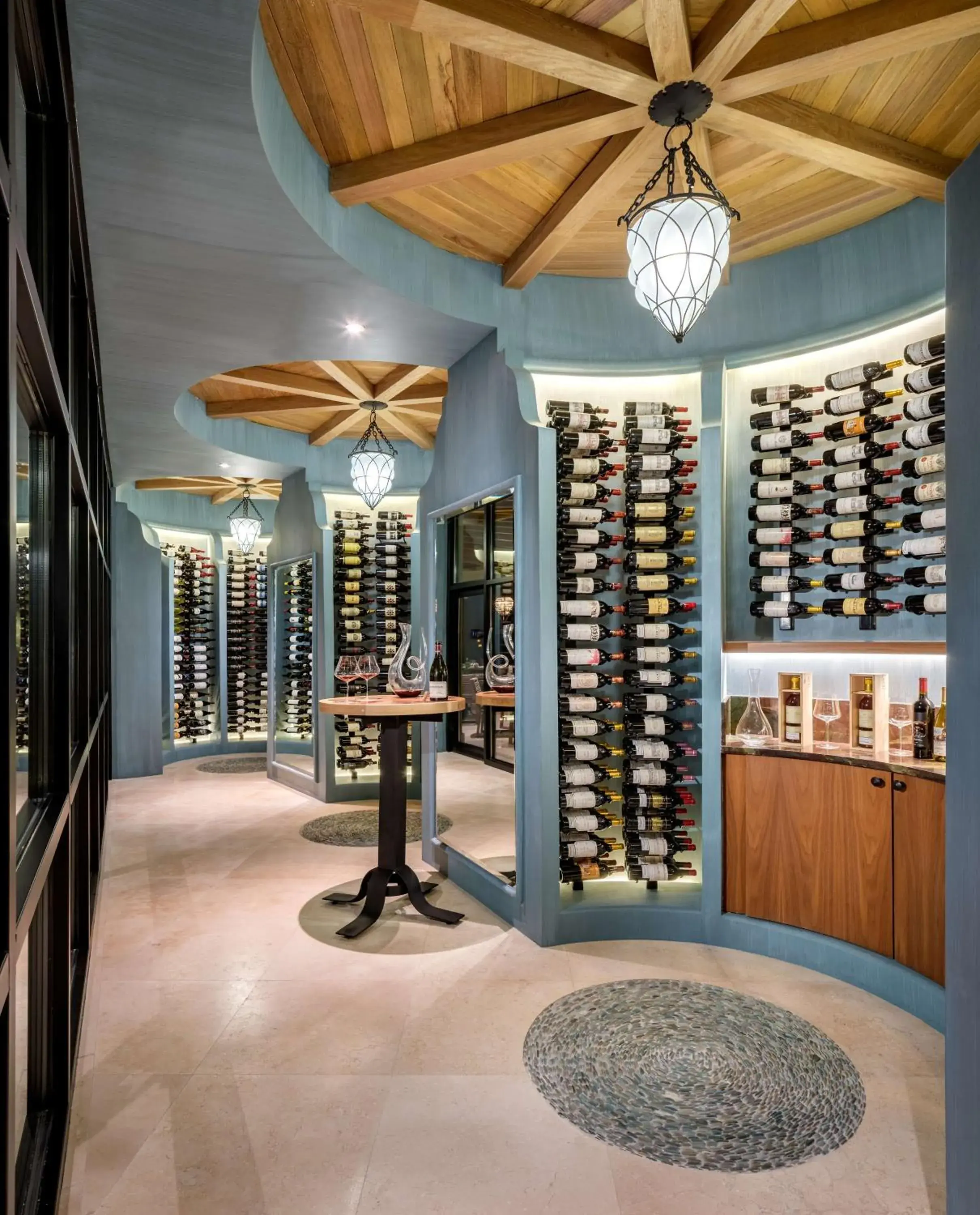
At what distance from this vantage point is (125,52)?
81.9 inches

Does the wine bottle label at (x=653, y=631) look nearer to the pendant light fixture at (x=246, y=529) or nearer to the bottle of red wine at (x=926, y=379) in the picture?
the bottle of red wine at (x=926, y=379)

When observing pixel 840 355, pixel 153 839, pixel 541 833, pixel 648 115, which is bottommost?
pixel 153 839

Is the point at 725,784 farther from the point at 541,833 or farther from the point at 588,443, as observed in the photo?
the point at 588,443

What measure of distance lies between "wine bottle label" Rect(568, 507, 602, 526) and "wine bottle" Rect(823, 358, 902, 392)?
3.92 ft

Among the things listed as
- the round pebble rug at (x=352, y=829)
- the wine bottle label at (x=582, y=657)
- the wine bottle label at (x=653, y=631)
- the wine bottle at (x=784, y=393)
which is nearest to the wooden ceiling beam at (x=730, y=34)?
the wine bottle at (x=784, y=393)

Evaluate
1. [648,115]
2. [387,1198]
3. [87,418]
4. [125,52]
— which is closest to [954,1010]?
[387,1198]

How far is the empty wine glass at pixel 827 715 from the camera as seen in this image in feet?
12.1

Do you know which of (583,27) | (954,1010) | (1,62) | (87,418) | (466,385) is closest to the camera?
(1,62)

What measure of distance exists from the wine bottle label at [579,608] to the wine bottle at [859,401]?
1354mm

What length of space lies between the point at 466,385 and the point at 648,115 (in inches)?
80.0

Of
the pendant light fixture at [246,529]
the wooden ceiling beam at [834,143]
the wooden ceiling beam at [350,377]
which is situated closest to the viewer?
the wooden ceiling beam at [834,143]

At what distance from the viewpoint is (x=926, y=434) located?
315 centimetres

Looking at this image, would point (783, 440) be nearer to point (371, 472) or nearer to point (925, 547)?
point (925, 547)

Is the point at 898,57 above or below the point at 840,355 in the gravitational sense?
above
